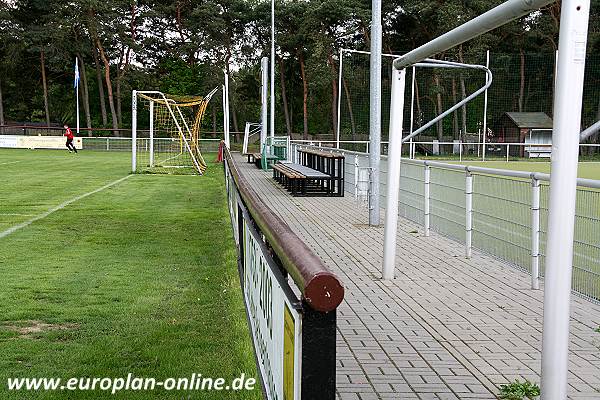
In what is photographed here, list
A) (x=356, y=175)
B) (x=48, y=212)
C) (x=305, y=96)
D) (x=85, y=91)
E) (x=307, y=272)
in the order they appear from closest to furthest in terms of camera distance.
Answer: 1. (x=307, y=272)
2. (x=48, y=212)
3. (x=356, y=175)
4. (x=305, y=96)
5. (x=85, y=91)

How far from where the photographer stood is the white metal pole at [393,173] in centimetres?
881

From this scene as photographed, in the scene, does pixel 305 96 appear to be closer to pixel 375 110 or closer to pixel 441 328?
pixel 375 110

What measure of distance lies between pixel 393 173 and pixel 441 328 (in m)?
2.75

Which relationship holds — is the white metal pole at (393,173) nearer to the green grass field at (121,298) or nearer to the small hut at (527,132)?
the green grass field at (121,298)

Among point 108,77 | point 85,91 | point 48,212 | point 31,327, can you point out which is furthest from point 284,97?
point 31,327

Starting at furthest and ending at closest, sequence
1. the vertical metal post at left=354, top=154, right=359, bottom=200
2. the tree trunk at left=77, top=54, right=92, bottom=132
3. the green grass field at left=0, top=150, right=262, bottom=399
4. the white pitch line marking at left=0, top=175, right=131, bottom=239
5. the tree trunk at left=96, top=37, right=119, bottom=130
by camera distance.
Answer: the tree trunk at left=77, top=54, right=92, bottom=132, the tree trunk at left=96, top=37, right=119, bottom=130, the vertical metal post at left=354, top=154, right=359, bottom=200, the white pitch line marking at left=0, top=175, right=131, bottom=239, the green grass field at left=0, top=150, right=262, bottom=399


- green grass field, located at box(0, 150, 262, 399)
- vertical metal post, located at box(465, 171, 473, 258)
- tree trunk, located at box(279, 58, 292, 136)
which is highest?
tree trunk, located at box(279, 58, 292, 136)

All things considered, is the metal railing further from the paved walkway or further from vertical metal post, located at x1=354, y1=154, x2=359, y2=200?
the paved walkway

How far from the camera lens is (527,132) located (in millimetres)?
46656

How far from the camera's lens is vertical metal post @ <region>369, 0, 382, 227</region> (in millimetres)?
13469

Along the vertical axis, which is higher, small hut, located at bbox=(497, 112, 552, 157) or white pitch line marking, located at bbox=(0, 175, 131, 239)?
→ small hut, located at bbox=(497, 112, 552, 157)

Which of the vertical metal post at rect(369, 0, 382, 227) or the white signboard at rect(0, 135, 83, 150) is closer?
the vertical metal post at rect(369, 0, 382, 227)

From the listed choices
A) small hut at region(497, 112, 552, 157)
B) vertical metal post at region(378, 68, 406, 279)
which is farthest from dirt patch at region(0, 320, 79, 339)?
small hut at region(497, 112, 552, 157)

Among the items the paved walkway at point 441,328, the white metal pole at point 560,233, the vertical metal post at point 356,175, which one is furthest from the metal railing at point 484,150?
the white metal pole at point 560,233
